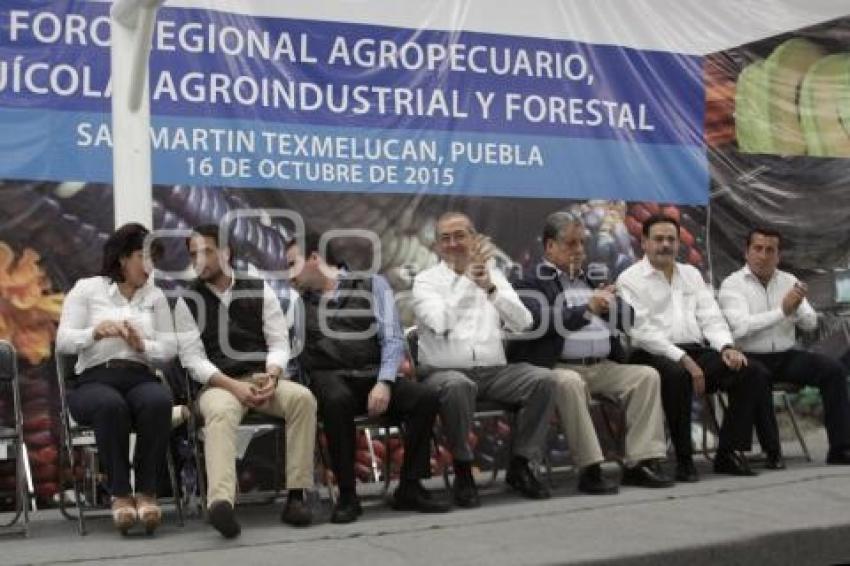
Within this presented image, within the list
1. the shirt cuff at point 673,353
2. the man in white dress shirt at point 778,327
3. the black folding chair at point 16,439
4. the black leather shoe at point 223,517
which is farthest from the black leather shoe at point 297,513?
the man in white dress shirt at point 778,327

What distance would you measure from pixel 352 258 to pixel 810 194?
3301 mm

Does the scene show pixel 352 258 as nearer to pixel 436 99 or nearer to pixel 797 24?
pixel 436 99

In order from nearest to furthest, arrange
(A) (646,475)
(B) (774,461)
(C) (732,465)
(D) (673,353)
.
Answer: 1. (A) (646,475)
2. (D) (673,353)
3. (C) (732,465)
4. (B) (774,461)

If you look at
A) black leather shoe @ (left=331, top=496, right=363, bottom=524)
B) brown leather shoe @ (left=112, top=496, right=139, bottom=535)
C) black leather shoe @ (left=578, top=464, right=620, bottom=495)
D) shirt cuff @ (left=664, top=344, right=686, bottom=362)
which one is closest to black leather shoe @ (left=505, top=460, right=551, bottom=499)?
black leather shoe @ (left=578, top=464, right=620, bottom=495)

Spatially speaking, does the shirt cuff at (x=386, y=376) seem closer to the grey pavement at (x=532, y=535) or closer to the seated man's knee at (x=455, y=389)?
the seated man's knee at (x=455, y=389)

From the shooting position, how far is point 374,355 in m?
6.03

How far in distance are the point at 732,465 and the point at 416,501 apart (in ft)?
6.43

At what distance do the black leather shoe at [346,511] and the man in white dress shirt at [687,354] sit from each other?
74.0 inches

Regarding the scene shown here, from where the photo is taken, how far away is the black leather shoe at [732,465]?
686 centimetres

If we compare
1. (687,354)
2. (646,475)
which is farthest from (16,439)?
(687,354)

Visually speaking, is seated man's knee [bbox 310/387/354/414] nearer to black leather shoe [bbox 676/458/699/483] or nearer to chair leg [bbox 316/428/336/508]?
chair leg [bbox 316/428/336/508]

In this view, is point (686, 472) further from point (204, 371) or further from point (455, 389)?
point (204, 371)

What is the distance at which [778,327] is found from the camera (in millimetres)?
7305

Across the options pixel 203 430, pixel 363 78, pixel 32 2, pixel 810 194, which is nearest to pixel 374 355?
pixel 203 430
